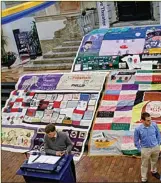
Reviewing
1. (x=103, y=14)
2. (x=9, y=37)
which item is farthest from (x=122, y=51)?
(x=9, y=37)

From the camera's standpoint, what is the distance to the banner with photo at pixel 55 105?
316 inches

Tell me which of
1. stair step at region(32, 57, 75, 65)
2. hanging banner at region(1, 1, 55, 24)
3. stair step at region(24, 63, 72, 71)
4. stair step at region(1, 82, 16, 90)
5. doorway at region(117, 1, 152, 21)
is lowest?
stair step at region(1, 82, 16, 90)

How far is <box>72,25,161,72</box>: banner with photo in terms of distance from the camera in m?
9.51

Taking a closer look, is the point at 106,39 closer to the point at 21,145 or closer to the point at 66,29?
the point at 66,29

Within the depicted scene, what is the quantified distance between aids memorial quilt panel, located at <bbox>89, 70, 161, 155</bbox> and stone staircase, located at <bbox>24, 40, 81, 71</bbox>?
2674 mm

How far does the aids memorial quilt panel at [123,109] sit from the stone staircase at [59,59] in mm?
2674

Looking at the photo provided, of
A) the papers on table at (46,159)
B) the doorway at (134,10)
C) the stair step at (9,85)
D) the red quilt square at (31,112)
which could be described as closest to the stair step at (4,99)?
the stair step at (9,85)

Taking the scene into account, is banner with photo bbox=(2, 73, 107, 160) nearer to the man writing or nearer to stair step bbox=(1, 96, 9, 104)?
stair step bbox=(1, 96, 9, 104)

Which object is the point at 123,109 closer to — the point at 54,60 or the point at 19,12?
the point at 19,12

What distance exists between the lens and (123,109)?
8.02 metres

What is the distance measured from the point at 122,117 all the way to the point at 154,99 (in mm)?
903

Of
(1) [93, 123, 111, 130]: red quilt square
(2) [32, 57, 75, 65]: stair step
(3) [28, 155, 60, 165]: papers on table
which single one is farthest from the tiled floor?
(2) [32, 57, 75, 65]: stair step

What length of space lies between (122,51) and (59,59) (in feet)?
8.32

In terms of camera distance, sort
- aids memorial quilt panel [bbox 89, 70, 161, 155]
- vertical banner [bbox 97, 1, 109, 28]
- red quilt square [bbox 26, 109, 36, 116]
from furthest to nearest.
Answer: vertical banner [bbox 97, 1, 109, 28] < red quilt square [bbox 26, 109, 36, 116] < aids memorial quilt panel [bbox 89, 70, 161, 155]
